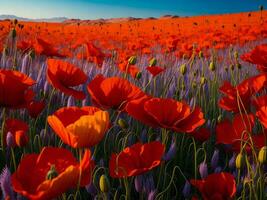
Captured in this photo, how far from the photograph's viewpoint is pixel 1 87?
49.7 inches

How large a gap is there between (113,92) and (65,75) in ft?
0.74

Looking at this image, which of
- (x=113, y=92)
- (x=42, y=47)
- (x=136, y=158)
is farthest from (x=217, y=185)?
(x=42, y=47)

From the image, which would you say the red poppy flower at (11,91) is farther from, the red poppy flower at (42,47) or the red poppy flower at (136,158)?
the red poppy flower at (42,47)

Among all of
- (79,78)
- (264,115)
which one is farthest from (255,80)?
(79,78)

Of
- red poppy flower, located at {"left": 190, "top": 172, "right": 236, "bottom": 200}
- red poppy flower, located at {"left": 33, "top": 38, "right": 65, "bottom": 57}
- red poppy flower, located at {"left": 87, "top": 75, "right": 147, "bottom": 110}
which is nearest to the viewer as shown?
red poppy flower, located at {"left": 190, "top": 172, "right": 236, "bottom": 200}

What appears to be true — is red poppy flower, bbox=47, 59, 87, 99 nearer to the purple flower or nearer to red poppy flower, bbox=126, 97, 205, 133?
red poppy flower, bbox=126, 97, 205, 133

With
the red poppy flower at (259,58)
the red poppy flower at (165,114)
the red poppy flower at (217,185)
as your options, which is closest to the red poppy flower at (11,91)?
the red poppy flower at (165,114)

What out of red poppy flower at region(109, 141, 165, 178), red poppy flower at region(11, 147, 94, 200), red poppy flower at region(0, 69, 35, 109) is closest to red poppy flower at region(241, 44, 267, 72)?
red poppy flower at region(109, 141, 165, 178)

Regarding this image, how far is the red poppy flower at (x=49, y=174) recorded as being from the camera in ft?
2.65

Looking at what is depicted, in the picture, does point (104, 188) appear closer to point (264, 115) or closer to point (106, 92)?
point (106, 92)

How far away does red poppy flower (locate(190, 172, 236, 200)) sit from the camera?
3.96 feet

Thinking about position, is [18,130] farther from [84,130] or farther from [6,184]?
[84,130]

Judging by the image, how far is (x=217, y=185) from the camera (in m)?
1.23

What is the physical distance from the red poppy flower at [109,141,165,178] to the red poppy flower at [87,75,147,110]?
0.28 metres
